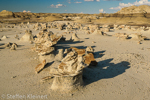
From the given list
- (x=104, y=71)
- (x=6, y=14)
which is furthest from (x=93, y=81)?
(x=6, y=14)

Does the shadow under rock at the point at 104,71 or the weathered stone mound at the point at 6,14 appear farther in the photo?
the weathered stone mound at the point at 6,14

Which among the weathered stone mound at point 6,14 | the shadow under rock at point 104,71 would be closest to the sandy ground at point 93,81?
the shadow under rock at point 104,71

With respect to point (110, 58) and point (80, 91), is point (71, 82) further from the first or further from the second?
point (110, 58)

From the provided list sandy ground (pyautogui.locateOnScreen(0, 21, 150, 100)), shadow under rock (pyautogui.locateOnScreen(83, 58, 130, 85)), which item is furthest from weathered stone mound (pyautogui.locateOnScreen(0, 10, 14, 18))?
shadow under rock (pyautogui.locateOnScreen(83, 58, 130, 85))

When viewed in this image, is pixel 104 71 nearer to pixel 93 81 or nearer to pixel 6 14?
pixel 93 81

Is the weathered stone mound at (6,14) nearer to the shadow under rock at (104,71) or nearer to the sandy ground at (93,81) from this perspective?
the sandy ground at (93,81)

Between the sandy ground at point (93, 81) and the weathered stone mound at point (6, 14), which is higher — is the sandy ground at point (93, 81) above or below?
below

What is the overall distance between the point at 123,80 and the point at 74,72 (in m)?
2.32

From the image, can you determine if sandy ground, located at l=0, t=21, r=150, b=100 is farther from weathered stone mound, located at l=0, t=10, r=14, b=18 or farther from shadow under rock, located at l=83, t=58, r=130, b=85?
weathered stone mound, located at l=0, t=10, r=14, b=18

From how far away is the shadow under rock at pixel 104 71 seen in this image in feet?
17.3

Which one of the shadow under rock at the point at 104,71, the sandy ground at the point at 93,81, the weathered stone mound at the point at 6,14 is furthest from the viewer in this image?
the weathered stone mound at the point at 6,14

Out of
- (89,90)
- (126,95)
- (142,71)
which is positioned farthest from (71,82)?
(142,71)

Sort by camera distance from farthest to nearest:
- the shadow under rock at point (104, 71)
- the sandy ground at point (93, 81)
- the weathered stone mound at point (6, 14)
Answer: the weathered stone mound at point (6, 14) < the shadow under rock at point (104, 71) < the sandy ground at point (93, 81)

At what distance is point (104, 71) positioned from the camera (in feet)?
19.9
